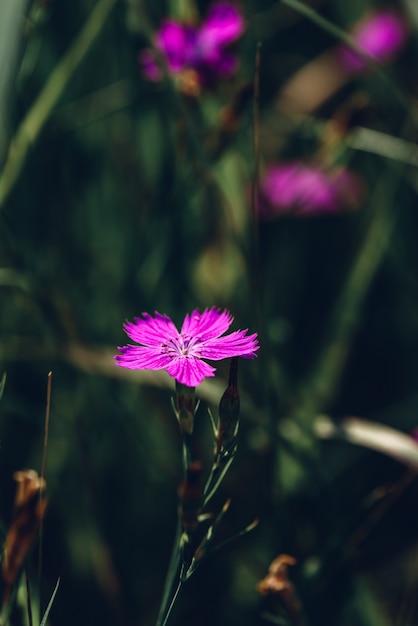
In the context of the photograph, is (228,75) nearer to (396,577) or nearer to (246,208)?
(246,208)

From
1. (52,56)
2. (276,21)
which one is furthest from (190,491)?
(276,21)

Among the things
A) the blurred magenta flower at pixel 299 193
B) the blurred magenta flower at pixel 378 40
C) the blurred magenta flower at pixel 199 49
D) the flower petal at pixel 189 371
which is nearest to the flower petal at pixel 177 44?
the blurred magenta flower at pixel 199 49

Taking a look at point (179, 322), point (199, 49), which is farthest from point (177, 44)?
point (179, 322)

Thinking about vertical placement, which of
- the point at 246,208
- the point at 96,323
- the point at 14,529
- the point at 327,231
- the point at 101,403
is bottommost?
the point at 14,529

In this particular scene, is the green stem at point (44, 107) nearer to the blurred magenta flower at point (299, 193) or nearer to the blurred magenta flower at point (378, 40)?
the blurred magenta flower at point (299, 193)

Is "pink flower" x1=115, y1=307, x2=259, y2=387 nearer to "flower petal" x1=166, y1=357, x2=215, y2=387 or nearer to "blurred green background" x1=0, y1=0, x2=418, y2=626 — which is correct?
"flower petal" x1=166, y1=357, x2=215, y2=387

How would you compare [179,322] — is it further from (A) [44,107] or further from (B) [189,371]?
(B) [189,371]
